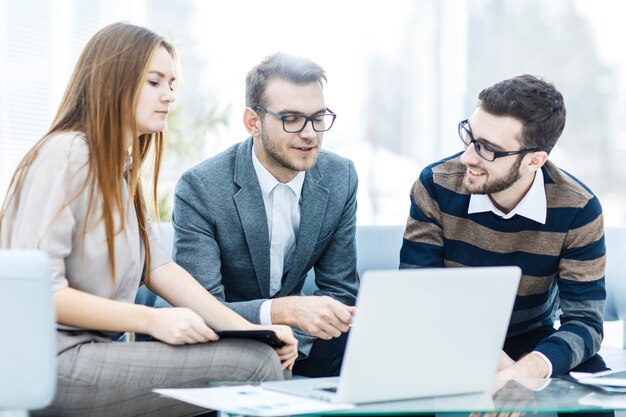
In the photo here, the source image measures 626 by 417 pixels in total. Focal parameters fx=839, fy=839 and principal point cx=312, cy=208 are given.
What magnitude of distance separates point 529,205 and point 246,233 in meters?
0.85

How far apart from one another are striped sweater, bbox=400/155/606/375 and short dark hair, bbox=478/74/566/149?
0.43 feet

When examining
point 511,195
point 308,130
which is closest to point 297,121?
point 308,130

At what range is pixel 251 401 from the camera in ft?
4.90

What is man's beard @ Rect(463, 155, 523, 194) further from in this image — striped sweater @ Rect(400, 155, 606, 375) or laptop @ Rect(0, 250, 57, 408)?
laptop @ Rect(0, 250, 57, 408)

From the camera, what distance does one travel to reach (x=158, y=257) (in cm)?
215

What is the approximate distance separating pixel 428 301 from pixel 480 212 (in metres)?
1.04

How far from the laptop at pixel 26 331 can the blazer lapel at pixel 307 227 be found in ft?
4.02

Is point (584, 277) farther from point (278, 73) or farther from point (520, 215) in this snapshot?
point (278, 73)

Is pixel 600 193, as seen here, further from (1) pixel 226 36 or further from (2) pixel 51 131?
(2) pixel 51 131

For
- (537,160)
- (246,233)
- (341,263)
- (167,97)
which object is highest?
(167,97)

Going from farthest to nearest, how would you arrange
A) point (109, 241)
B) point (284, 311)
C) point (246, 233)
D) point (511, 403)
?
1. point (246, 233)
2. point (284, 311)
3. point (109, 241)
4. point (511, 403)

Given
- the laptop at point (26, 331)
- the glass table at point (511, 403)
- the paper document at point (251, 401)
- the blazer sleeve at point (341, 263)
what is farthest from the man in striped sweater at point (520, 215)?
the laptop at point (26, 331)

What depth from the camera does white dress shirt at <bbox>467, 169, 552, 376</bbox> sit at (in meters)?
2.43

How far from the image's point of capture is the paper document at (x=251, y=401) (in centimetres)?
141
